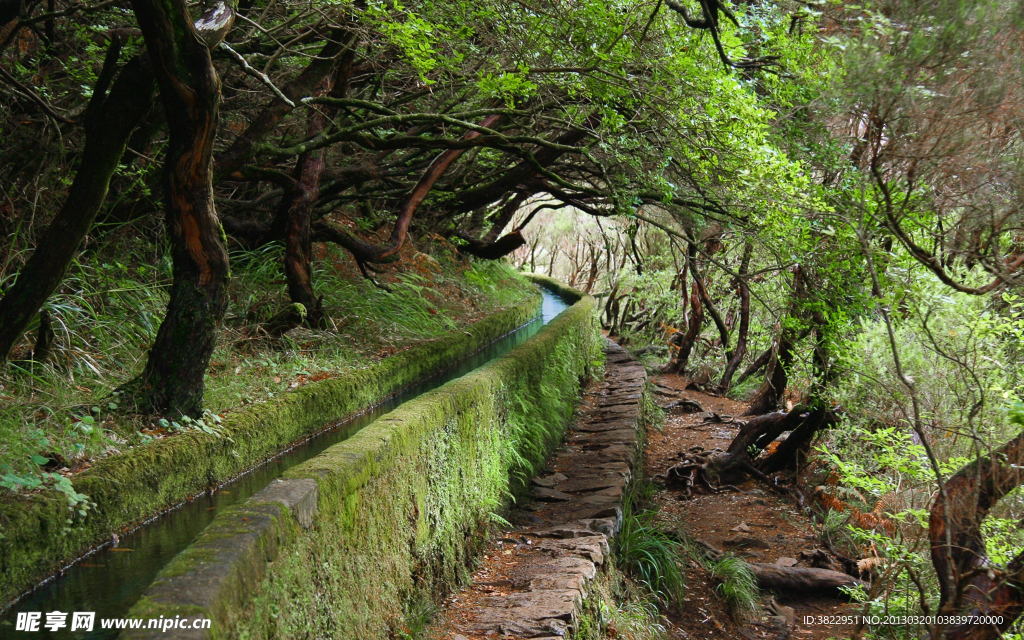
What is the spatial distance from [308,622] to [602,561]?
330 centimetres

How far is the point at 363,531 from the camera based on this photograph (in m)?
3.89

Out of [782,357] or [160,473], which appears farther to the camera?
[782,357]

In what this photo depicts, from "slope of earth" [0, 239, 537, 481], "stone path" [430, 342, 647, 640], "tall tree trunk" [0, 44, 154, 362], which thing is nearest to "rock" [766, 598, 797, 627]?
"stone path" [430, 342, 647, 640]

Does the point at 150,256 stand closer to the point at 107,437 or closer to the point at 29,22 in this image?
the point at 29,22

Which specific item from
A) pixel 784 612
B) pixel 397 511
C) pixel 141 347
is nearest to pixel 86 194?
pixel 141 347

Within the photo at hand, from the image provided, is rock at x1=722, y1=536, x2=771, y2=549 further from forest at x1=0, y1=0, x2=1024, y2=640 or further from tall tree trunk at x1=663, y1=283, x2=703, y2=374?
tall tree trunk at x1=663, y1=283, x2=703, y2=374

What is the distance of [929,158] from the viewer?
4.71m

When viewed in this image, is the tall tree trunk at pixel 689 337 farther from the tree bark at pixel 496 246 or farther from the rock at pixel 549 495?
the rock at pixel 549 495

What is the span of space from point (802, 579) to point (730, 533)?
144cm

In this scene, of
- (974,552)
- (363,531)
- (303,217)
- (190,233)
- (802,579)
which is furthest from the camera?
(303,217)

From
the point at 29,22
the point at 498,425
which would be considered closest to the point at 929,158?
the point at 498,425

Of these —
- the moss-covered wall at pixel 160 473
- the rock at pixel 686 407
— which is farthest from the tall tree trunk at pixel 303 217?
the rock at pixel 686 407

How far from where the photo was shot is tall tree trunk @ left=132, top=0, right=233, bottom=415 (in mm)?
5062

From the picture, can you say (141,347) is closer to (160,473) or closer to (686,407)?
(160,473)
